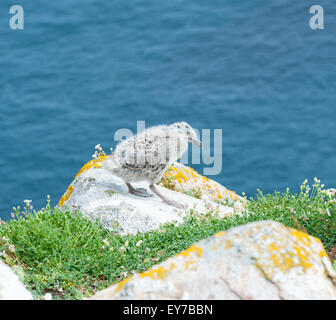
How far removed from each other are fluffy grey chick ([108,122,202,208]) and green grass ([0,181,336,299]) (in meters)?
0.93

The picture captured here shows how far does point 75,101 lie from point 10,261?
9.07 metres

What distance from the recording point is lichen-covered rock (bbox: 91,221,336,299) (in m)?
3.56

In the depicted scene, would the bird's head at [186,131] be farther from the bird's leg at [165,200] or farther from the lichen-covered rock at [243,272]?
the lichen-covered rock at [243,272]

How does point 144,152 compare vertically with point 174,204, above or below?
above

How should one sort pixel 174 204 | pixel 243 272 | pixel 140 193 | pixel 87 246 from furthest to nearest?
pixel 140 193
pixel 174 204
pixel 87 246
pixel 243 272

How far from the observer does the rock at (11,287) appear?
533cm

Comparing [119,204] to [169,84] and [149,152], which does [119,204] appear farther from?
[169,84]

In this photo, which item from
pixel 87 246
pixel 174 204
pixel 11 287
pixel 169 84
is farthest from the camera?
pixel 169 84

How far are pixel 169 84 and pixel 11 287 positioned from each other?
32.4 feet

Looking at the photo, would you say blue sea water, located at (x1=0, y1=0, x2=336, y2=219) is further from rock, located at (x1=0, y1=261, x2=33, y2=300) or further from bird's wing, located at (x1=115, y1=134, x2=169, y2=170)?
rock, located at (x1=0, y1=261, x2=33, y2=300)

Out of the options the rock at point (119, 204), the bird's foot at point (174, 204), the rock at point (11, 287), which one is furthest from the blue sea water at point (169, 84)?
the rock at point (11, 287)

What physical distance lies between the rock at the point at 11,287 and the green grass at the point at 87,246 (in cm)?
9

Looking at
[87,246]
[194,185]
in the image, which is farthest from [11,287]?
[194,185]

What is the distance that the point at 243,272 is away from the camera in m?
3.62
